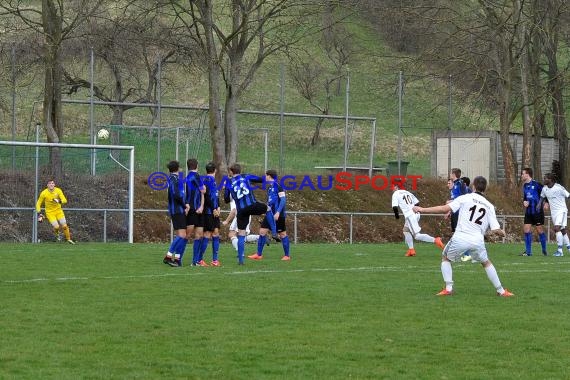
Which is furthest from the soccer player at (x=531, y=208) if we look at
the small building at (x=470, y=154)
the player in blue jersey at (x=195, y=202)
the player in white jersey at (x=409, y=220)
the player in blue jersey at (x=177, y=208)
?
the small building at (x=470, y=154)

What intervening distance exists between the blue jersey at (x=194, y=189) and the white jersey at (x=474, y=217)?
5.93 meters

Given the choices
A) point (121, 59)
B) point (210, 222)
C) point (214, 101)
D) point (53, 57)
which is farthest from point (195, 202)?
point (121, 59)

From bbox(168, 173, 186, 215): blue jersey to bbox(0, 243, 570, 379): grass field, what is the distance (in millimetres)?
1025

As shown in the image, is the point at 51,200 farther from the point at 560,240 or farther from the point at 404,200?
the point at 560,240

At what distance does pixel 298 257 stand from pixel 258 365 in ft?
46.2

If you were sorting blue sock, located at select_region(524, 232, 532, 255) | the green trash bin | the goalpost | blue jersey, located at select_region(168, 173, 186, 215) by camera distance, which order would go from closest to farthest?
blue jersey, located at select_region(168, 173, 186, 215) < blue sock, located at select_region(524, 232, 532, 255) < the goalpost < the green trash bin

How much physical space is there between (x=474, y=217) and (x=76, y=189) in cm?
1769

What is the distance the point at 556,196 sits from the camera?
86.8 feet

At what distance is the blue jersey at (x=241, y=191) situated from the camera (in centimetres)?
2081

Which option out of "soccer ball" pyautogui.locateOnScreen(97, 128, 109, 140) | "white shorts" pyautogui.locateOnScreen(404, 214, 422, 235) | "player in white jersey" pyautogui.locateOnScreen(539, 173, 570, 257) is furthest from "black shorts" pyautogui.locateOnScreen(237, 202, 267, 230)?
"soccer ball" pyautogui.locateOnScreen(97, 128, 109, 140)

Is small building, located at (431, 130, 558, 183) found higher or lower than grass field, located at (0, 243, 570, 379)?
higher

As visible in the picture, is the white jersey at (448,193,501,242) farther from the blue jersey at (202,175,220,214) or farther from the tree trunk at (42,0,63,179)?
the tree trunk at (42,0,63,179)

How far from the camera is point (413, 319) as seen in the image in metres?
12.8

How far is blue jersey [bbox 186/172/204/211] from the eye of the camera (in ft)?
64.5
